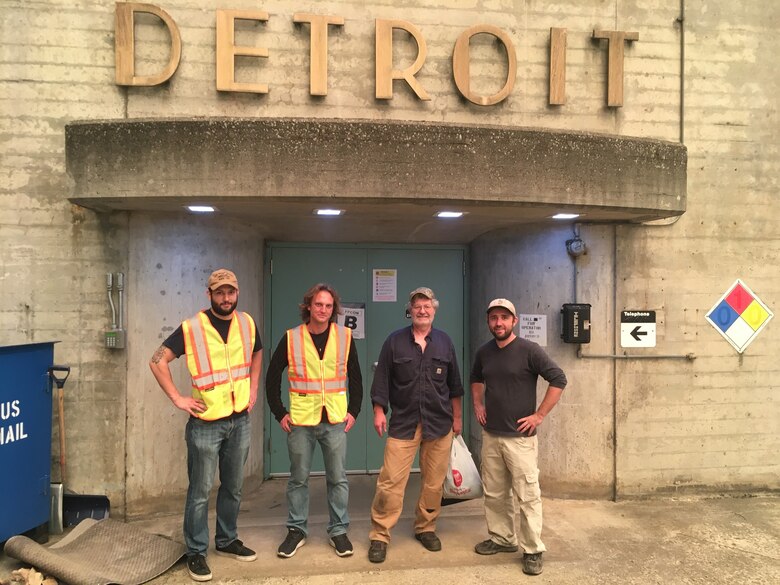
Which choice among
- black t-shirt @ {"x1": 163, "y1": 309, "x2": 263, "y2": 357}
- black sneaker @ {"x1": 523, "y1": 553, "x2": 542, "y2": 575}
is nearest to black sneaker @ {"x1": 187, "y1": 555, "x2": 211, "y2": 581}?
black t-shirt @ {"x1": 163, "y1": 309, "x2": 263, "y2": 357}

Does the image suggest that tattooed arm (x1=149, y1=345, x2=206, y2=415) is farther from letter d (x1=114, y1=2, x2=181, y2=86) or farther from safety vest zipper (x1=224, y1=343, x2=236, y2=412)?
letter d (x1=114, y1=2, x2=181, y2=86)

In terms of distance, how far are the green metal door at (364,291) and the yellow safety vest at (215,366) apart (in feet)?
6.04

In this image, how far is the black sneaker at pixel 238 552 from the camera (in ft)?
11.6

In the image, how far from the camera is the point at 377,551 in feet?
11.7

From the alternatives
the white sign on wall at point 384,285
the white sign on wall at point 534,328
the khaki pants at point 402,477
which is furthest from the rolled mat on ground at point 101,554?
the white sign on wall at point 534,328

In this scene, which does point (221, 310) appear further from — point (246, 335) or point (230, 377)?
point (230, 377)

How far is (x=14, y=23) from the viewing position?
13.3ft

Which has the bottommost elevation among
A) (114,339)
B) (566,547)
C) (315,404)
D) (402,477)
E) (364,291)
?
(566,547)

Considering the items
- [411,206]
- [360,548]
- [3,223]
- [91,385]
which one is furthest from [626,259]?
[3,223]

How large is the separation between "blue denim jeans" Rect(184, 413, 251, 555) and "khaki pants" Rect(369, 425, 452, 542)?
99cm

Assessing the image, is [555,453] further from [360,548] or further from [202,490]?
[202,490]

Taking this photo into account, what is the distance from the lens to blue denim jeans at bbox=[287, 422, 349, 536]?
141 inches

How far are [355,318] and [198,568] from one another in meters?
2.71

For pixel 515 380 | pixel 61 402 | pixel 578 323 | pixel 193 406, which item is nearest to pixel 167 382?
pixel 193 406
